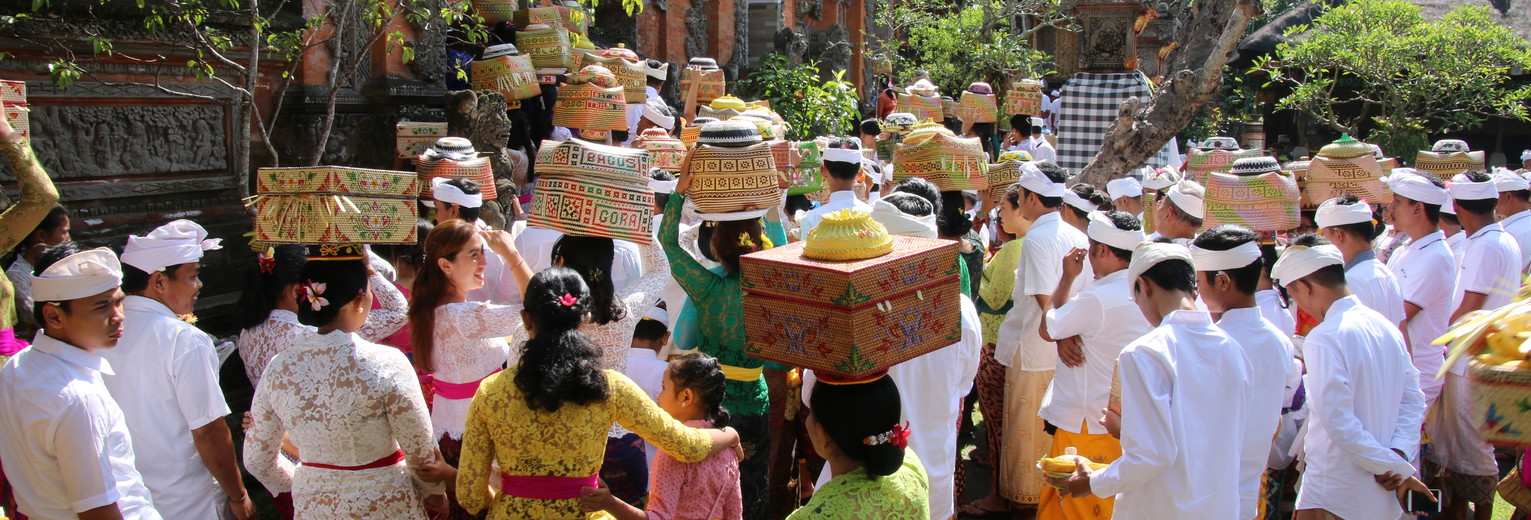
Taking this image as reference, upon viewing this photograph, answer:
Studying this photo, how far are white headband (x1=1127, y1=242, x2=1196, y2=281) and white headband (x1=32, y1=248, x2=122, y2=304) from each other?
318 centimetres

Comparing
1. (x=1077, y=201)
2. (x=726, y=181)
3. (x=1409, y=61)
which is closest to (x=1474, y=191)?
(x=1077, y=201)

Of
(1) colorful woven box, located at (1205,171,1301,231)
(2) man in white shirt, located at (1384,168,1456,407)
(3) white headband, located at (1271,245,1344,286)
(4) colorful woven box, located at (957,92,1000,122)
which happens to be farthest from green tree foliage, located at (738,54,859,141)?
(3) white headband, located at (1271,245,1344,286)

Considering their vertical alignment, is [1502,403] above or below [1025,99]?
below

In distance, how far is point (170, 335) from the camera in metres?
3.52

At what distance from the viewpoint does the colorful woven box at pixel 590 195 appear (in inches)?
150

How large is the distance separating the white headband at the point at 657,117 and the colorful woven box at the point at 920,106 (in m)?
2.72

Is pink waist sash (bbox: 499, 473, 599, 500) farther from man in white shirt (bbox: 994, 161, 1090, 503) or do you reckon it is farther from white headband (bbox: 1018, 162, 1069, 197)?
white headband (bbox: 1018, 162, 1069, 197)

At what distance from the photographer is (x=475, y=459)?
3.00 m

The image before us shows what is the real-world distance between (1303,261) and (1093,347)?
839mm

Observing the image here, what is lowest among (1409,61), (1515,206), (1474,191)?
(1515,206)

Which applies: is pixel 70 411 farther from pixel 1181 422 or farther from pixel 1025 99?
pixel 1025 99

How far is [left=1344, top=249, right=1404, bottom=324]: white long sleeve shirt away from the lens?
457cm

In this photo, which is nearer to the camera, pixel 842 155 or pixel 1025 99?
pixel 842 155

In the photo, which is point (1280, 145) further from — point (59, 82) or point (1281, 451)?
point (59, 82)
